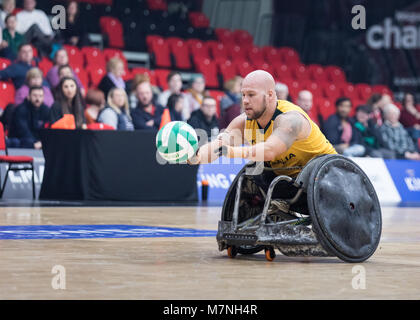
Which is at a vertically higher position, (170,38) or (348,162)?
(170,38)

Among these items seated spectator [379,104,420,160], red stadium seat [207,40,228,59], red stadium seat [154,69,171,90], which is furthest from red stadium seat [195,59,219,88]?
seated spectator [379,104,420,160]

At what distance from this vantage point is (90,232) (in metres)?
9.03

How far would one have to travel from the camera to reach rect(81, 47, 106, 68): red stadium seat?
1928 cm

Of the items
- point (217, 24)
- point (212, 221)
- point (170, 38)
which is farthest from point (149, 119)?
point (217, 24)

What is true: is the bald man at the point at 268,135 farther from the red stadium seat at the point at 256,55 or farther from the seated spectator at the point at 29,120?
the red stadium seat at the point at 256,55

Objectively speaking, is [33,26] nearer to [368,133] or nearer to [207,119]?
[207,119]

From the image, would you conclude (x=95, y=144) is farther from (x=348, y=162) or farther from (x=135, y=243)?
(x=348, y=162)

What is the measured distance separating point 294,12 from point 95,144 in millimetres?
14040

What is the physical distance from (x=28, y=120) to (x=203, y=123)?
11.4 ft

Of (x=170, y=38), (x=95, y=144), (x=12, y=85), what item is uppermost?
(x=170, y=38)

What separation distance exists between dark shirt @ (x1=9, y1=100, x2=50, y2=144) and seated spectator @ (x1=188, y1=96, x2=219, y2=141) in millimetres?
2924

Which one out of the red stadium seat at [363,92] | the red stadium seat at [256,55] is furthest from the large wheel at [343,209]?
the red stadium seat at [363,92]

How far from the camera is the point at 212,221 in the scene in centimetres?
1109

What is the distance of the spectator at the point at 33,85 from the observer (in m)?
15.1
